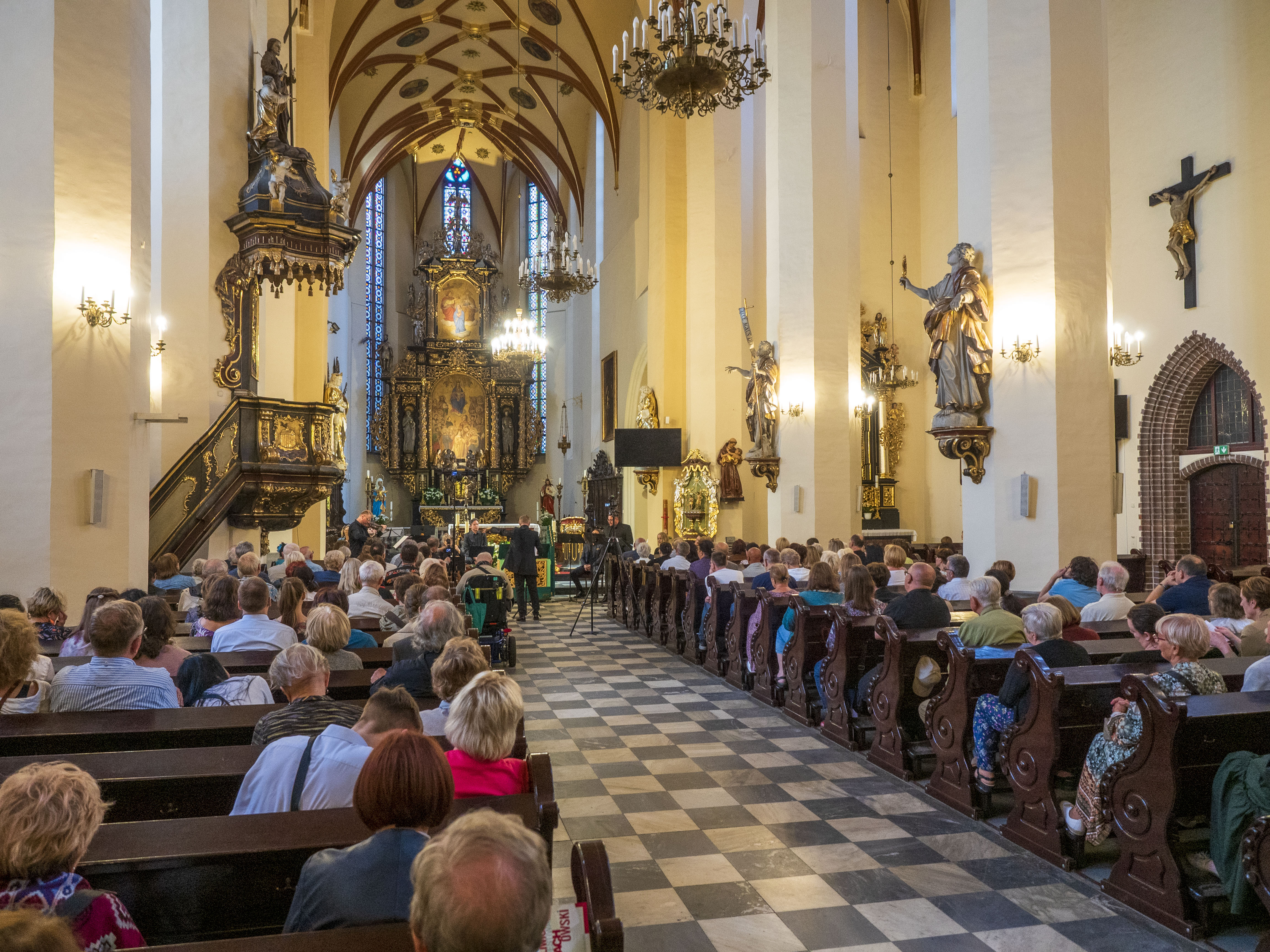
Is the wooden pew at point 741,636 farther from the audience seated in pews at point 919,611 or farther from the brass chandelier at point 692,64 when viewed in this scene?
the brass chandelier at point 692,64

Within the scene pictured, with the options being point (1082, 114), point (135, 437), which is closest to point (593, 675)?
point (135, 437)

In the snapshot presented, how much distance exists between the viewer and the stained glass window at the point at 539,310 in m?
30.4

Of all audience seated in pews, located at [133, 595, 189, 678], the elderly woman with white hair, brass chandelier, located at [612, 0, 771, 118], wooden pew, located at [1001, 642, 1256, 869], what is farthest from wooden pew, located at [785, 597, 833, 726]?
brass chandelier, located at [612, 0, 771, 118]

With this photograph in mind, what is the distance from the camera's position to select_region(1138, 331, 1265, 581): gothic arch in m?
12.7

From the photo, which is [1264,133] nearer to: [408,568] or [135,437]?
[408,568]

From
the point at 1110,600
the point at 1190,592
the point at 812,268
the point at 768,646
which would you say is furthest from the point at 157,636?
the point at 812,268

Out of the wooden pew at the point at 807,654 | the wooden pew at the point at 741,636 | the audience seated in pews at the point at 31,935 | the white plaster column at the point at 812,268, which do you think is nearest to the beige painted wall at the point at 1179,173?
the white plaster column at the point at 812,268

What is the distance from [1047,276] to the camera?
27.6ft

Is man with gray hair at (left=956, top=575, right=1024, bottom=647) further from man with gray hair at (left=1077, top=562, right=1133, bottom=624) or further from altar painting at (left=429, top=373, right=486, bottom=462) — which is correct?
altar painting at (left=429, top=373, right=486, bottom=462)

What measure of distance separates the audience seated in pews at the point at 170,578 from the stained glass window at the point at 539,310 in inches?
864

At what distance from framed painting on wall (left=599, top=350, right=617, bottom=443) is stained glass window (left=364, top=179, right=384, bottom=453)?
954cm

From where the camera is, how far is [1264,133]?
38.0 feet

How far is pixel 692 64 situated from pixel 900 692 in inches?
270

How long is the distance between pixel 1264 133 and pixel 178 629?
516 inches
